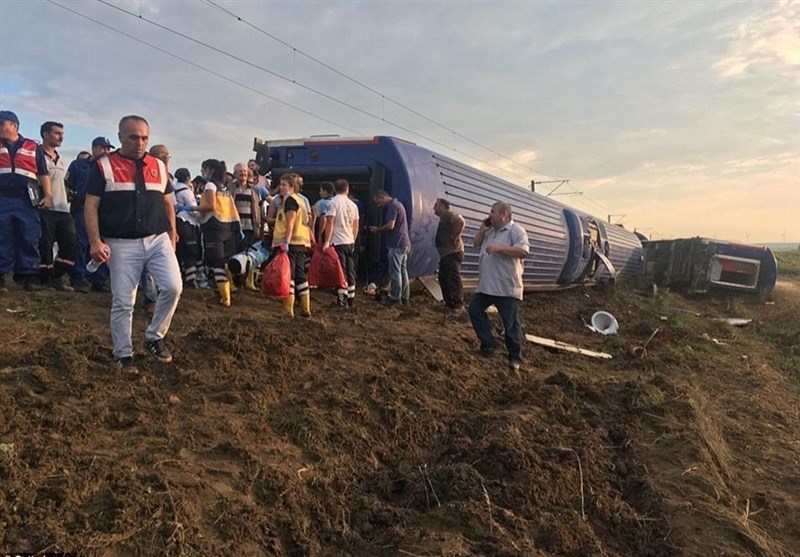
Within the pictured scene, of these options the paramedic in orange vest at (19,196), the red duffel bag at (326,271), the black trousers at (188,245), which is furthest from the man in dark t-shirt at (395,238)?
the paramedic in orange vest at (19,196)

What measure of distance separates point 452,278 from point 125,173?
4884 millimetres

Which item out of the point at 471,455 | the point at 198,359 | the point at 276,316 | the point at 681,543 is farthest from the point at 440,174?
the point at 681,543

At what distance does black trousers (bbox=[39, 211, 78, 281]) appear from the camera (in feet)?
21.1

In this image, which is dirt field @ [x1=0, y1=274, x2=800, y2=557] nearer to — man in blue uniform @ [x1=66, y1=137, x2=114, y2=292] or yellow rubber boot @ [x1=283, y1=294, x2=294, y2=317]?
yellow rubber boot @ [x1=283, y1=294, x2=294, y2=317]

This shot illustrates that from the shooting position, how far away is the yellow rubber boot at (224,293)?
633cm

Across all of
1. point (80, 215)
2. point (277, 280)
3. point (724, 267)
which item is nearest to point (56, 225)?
point (80, 215)

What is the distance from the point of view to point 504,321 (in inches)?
227

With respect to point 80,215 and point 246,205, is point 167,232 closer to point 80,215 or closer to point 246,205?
point 246,205

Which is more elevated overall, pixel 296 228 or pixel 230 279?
pixel 296 228

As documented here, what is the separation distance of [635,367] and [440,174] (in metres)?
3.93

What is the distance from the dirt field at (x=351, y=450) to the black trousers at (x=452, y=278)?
202cm

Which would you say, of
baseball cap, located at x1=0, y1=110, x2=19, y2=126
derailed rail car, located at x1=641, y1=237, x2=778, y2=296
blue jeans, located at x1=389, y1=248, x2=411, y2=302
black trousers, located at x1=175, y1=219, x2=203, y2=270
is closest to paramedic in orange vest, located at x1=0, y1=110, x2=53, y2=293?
baseball cap, located at x1=0, y1=110, x2=19, y2=126

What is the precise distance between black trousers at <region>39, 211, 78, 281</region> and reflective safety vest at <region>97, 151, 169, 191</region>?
10.5 ft

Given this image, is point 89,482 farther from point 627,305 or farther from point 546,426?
point 627,305
